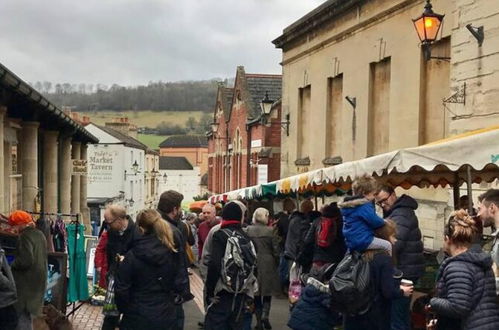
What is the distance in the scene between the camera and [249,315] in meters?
7.61

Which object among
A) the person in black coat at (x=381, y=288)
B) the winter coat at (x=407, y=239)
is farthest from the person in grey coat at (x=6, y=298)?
the winter coat at (x=407, y=239)

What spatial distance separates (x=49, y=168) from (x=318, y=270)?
1195 centimetres

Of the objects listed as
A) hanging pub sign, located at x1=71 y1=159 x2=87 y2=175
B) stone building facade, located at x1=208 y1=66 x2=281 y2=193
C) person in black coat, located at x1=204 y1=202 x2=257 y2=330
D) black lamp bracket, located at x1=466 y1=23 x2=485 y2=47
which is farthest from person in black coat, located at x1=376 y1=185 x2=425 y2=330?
stone building facade, located at x1=208 y1=66 x2=281 y2=193

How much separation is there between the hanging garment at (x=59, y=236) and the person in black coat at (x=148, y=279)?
16.2 ft

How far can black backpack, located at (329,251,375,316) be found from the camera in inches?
202

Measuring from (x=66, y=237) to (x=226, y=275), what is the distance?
4854 millimetres

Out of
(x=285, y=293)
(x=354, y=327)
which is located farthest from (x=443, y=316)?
(x=285, y=293)

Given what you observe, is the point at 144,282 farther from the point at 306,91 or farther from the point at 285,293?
the point at 306,91

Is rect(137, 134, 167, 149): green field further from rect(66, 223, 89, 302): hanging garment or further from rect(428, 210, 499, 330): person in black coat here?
rect(428, 210, 499, 330): person in black coat

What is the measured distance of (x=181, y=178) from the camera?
108 m

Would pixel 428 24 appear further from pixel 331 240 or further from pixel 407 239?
pixel 407 239

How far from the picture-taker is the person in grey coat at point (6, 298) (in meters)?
5.59

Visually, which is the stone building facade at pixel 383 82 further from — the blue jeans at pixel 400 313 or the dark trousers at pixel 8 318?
the dark trousers at pixel 8 318

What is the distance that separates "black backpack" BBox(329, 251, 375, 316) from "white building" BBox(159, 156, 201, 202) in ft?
324
